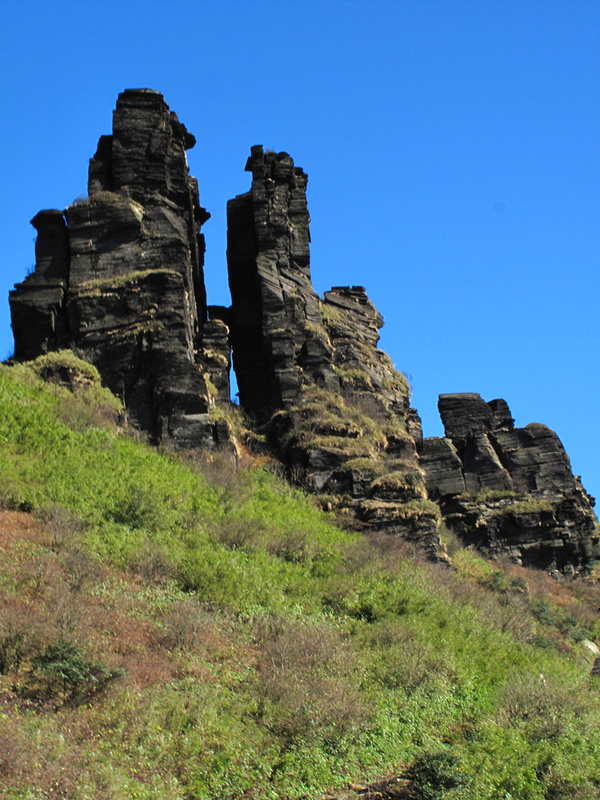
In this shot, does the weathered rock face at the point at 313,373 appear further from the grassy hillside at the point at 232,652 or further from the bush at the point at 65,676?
the bush at the point at 65,676

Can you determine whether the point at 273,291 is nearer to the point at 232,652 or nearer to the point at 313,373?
the point at 313,373

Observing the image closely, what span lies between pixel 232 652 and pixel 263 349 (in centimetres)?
2212

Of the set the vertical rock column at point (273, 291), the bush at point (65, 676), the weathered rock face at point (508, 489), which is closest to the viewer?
the bush at point (65, 676)

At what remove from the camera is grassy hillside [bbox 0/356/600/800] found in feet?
52.5

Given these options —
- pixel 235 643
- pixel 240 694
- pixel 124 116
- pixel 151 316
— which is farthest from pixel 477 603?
pixel 124 116

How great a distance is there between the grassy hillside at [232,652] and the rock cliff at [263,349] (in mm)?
3000

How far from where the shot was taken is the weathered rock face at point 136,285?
35.5 m

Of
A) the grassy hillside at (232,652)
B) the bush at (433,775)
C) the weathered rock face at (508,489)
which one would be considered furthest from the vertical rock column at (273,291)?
the bush at (433,775)

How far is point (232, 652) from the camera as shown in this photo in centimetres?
2048

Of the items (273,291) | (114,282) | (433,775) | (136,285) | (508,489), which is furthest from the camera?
(508,489)

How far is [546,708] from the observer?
2114cm

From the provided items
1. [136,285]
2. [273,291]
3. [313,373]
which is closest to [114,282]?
[136,285]

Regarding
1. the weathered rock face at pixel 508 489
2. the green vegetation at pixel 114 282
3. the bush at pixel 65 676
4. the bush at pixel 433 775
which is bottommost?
the bush at pixel 433 775

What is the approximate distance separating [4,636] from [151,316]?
69.4ft
